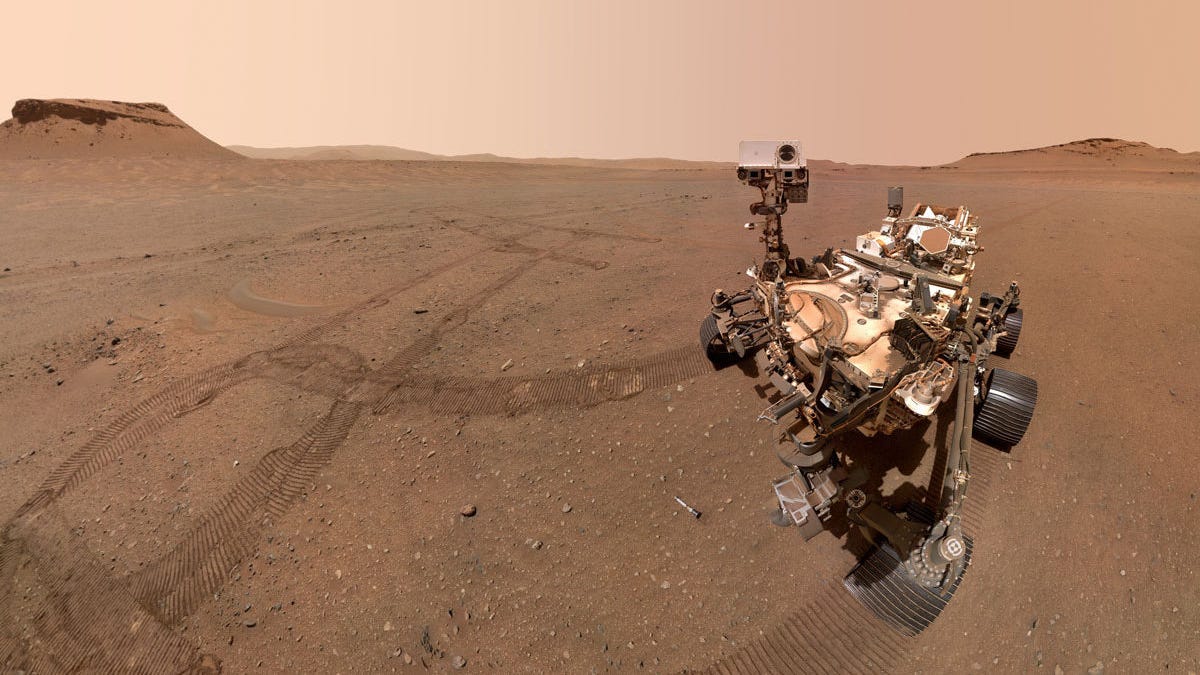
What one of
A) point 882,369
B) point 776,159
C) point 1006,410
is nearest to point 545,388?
point 882,369

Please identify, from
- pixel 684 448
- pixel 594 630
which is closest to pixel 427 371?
pixel 684 448

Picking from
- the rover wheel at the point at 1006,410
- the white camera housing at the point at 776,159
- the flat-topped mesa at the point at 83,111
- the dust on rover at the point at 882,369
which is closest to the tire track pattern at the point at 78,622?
the dust on rover at the point at 882,369

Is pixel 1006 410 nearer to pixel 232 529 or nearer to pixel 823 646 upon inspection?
pixel 823 646

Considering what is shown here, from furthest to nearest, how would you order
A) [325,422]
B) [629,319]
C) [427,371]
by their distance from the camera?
[629,319] < [427,371] < [325,422]

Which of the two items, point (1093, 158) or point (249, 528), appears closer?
point (249, 528)

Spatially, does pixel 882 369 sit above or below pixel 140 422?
above

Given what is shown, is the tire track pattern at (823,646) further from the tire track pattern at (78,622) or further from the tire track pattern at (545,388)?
the tire track pattern at (78,622)

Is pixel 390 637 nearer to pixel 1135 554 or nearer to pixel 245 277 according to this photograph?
pixel 1135 554
